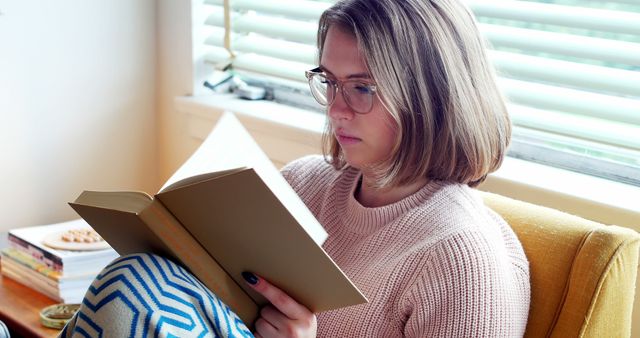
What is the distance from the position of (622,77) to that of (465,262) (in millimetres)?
525

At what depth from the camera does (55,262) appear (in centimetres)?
166

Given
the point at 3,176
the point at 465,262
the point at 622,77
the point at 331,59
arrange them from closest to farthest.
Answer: the point at 465,262, the point at 331,59, the point at 622,77, the point at 3,176

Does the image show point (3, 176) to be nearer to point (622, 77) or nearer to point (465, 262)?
point (465, 262)

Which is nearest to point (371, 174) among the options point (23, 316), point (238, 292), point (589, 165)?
point (238, 292)

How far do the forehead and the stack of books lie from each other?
2.34 feet

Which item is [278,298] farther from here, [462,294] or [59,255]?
[59,255]

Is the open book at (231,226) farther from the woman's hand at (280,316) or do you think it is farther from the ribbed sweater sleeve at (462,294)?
the ribbed sweater sleeve at (462,294)

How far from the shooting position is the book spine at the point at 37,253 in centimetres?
165

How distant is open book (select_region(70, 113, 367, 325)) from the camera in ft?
3.33

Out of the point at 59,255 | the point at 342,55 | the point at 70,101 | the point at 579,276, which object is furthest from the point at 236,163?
the point at 70,101

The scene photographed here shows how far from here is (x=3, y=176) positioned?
6.51ft

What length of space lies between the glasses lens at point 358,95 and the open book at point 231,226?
16 centimetres

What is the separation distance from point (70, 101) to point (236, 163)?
3.47 feet

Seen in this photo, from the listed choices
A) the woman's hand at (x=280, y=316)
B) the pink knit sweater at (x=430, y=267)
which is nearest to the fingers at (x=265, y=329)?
the woman's hand at (x=280, y=316)
